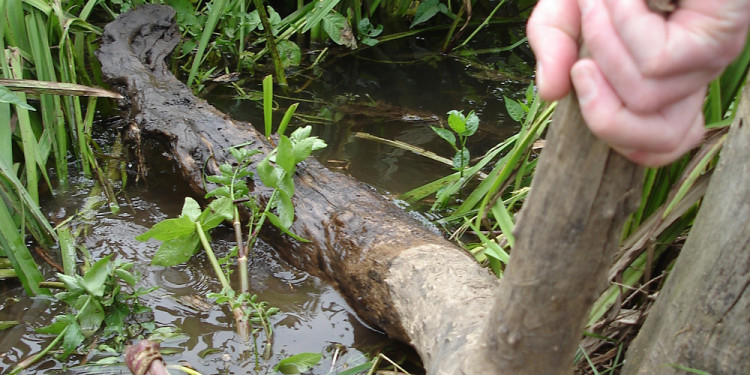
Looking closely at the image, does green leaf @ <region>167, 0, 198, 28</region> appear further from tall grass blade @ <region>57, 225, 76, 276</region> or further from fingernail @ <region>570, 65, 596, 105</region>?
fingernail @ <region>570, 65, 596, 105</region>

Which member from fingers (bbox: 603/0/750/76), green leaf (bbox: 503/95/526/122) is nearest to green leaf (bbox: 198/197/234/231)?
green leaf (bbox: 503/95/526/122)

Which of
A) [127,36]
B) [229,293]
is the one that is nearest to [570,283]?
[229,293]

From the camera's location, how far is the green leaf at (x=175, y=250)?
2.23m

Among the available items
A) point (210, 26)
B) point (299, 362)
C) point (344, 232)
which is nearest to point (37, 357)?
point (299, 362)

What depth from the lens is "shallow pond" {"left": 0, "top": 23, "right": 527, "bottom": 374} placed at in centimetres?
209

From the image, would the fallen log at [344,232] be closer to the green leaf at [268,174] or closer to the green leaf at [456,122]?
the green leaf at [268,174]

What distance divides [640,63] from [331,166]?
2.44 meters

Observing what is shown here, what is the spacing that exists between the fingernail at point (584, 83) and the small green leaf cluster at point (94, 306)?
157 cm

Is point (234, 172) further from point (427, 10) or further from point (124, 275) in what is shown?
point (427, 10)

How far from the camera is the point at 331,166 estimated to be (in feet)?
10.6

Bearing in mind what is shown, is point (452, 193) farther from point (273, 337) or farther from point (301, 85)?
point (301, 85)

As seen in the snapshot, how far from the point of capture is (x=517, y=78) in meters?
4.23

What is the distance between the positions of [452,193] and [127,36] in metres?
1.83

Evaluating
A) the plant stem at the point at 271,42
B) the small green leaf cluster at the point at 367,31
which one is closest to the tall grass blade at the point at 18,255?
the plant stem at the point at 271,42
